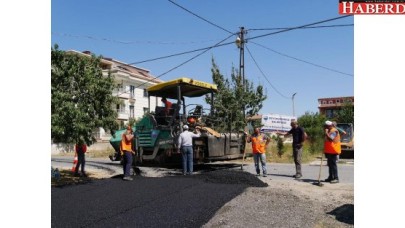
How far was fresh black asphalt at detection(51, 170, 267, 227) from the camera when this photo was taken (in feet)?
16.4

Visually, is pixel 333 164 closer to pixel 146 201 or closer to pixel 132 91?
pixel 146 201

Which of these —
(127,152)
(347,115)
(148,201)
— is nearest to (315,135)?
(347,115)

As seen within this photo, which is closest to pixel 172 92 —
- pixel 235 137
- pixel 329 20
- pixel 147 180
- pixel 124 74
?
pixel 235 137

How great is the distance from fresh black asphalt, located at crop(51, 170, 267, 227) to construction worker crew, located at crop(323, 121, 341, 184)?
166cm

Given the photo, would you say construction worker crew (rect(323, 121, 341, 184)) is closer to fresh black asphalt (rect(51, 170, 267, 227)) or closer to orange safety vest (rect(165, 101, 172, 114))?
fresh black asphalt (rect(51, 170, 267, 227))

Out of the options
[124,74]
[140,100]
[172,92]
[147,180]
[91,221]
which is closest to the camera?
[91,221]

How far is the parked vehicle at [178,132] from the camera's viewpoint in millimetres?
10461

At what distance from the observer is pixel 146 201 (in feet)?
19.9
